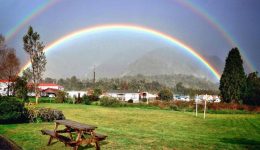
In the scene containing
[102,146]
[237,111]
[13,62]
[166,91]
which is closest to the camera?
[102,146]

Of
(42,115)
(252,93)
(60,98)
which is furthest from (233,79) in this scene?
(42,115)

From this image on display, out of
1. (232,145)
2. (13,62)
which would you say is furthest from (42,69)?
(232,145)

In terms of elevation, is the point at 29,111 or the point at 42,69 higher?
the point at 42,69

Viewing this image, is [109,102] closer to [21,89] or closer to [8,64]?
[21,89]

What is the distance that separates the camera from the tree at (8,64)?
77875mm

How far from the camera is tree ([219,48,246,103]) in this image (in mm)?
71438

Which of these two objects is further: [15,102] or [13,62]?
[13,62]

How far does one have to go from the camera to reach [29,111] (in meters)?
25.5

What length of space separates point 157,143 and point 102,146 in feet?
9.51

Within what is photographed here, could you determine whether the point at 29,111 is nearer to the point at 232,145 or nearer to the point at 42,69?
the point at 232,145

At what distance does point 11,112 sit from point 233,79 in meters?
57.7

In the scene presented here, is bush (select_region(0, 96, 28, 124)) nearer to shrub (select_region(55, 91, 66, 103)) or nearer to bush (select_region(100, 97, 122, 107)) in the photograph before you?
bush (select_region(100, 97, 122, 107))

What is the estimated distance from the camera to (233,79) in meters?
71.8

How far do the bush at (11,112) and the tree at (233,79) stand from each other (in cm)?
5568
